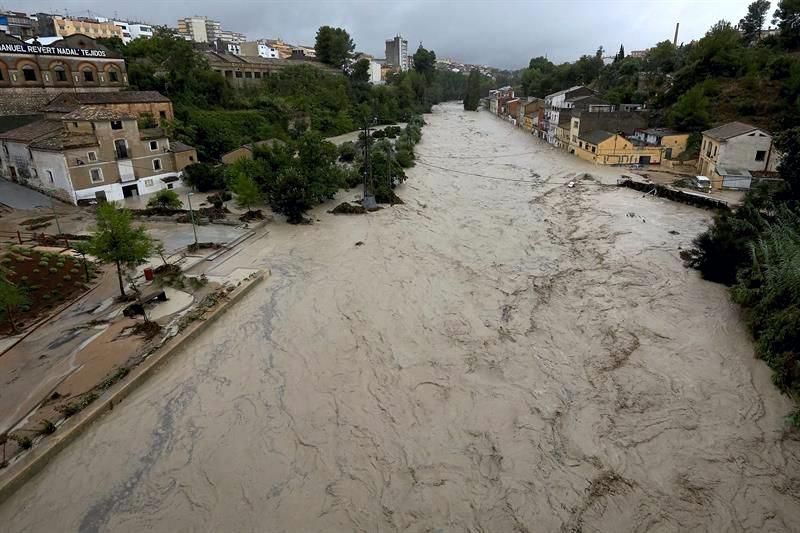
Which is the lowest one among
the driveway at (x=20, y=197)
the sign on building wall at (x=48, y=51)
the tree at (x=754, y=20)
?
the driveway at (x=20, y=197)

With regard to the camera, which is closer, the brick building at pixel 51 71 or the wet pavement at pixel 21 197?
the wet pavement at pixel 21 197

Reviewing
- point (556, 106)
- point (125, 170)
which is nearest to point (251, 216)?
point (125, 170)

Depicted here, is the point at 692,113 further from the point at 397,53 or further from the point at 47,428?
the point at 397,53

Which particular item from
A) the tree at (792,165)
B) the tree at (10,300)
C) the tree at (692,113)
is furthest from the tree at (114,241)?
the tree at (692,113)

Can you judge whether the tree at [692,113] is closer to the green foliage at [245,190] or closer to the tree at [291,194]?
the tree at [291,194]

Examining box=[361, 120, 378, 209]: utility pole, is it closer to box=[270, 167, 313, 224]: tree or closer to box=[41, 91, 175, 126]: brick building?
box=[270, 167, 313, 224]: tree

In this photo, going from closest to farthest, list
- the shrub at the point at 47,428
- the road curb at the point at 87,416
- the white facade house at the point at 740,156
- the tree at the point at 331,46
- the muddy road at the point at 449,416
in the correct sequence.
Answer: the muddy road at the point at 449,416
the road curb at the point at 87,416
the shrub at the point at 47,428
the white facade house at the point at 740,156
the tree at the point at 331,46

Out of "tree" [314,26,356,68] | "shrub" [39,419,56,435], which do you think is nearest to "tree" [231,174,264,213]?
"shrub" [39,419,56,435]
